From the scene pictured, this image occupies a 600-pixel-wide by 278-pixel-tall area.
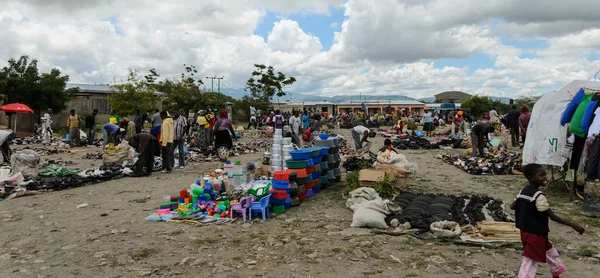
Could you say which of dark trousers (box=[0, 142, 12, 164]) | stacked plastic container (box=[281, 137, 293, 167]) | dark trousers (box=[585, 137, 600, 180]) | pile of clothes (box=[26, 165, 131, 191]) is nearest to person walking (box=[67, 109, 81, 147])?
dark trousers (box=[0, 142, 12, 164])

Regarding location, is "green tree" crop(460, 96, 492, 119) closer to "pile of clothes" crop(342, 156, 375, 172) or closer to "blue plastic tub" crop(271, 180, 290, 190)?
"pile of clothes" crop(342, 156, 375, 172)

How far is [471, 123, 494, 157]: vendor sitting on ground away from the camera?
1356cm

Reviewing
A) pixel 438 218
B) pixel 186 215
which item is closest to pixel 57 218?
pixel 186 215

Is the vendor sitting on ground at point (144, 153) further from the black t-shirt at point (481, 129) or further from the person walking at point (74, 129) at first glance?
the black t-shirt at point (481, 129)

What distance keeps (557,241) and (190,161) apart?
10414 millimetres

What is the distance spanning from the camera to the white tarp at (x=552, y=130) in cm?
800

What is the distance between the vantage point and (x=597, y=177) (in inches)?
280

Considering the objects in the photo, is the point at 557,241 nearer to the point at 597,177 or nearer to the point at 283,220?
the point at 597,177

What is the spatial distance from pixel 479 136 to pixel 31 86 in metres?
23.0

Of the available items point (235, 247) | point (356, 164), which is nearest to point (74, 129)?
point (356, 164)

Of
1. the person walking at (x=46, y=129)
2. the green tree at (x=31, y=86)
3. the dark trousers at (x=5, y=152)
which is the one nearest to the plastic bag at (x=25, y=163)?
the dark trousers at (x=5, y=152)

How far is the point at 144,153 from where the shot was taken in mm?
10695

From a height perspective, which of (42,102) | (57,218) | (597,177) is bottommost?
(57,218)

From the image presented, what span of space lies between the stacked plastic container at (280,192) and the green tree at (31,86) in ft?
70.5
